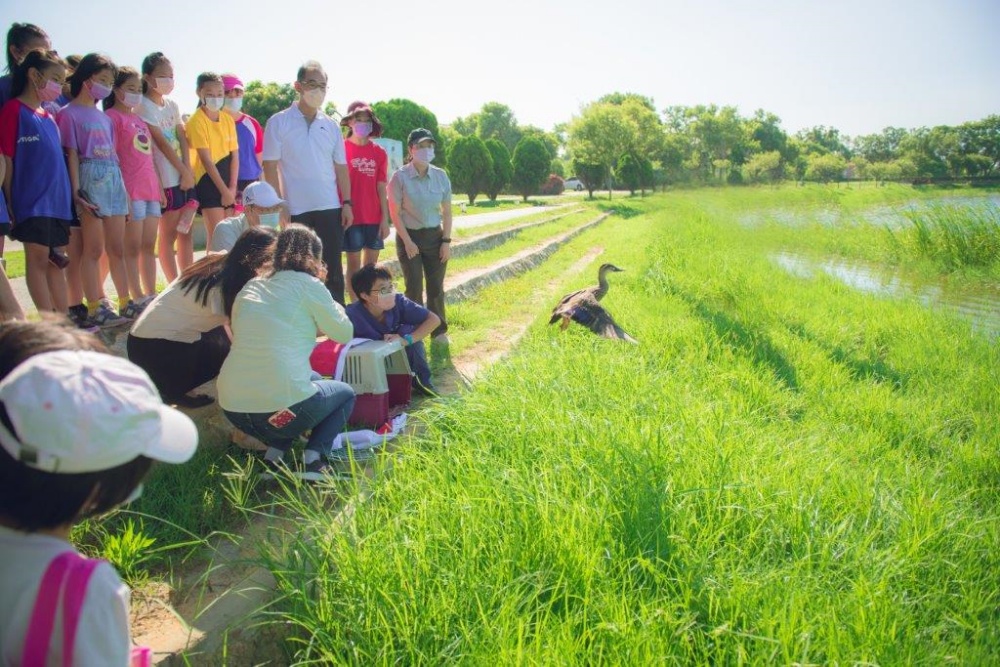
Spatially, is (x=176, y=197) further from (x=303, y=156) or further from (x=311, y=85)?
(x=311, y=85)

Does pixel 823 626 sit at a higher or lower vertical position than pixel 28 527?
lower

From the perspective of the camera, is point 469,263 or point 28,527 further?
point 469,263

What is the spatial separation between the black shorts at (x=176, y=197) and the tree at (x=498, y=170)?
24.9 metres

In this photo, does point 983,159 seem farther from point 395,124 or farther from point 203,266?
point 203,266

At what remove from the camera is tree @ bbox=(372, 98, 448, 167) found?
34719 millimetres

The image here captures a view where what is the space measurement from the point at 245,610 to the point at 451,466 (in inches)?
36.6

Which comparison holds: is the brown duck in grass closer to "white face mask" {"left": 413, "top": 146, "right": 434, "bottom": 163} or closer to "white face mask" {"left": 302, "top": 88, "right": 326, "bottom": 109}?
"white face mask" {"left": 413, "top": 146, "right": 434, "bottom": 163}

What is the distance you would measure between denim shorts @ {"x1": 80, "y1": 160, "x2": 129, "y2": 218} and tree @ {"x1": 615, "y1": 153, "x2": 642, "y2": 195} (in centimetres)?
4286

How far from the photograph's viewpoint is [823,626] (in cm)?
187

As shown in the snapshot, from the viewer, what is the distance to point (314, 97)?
A: 4609 mm

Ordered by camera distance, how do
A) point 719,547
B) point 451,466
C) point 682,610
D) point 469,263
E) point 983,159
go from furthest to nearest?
1. point 983,159
2. point 469,263
3. point 451,466
4. point 719,547
5. point 682,610

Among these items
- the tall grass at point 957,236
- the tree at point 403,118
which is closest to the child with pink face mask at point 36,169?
the tall grass at point 957,236

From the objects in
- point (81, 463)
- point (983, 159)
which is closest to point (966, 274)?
point (81, 463)

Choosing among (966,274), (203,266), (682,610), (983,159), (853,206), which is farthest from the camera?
(983,159)
